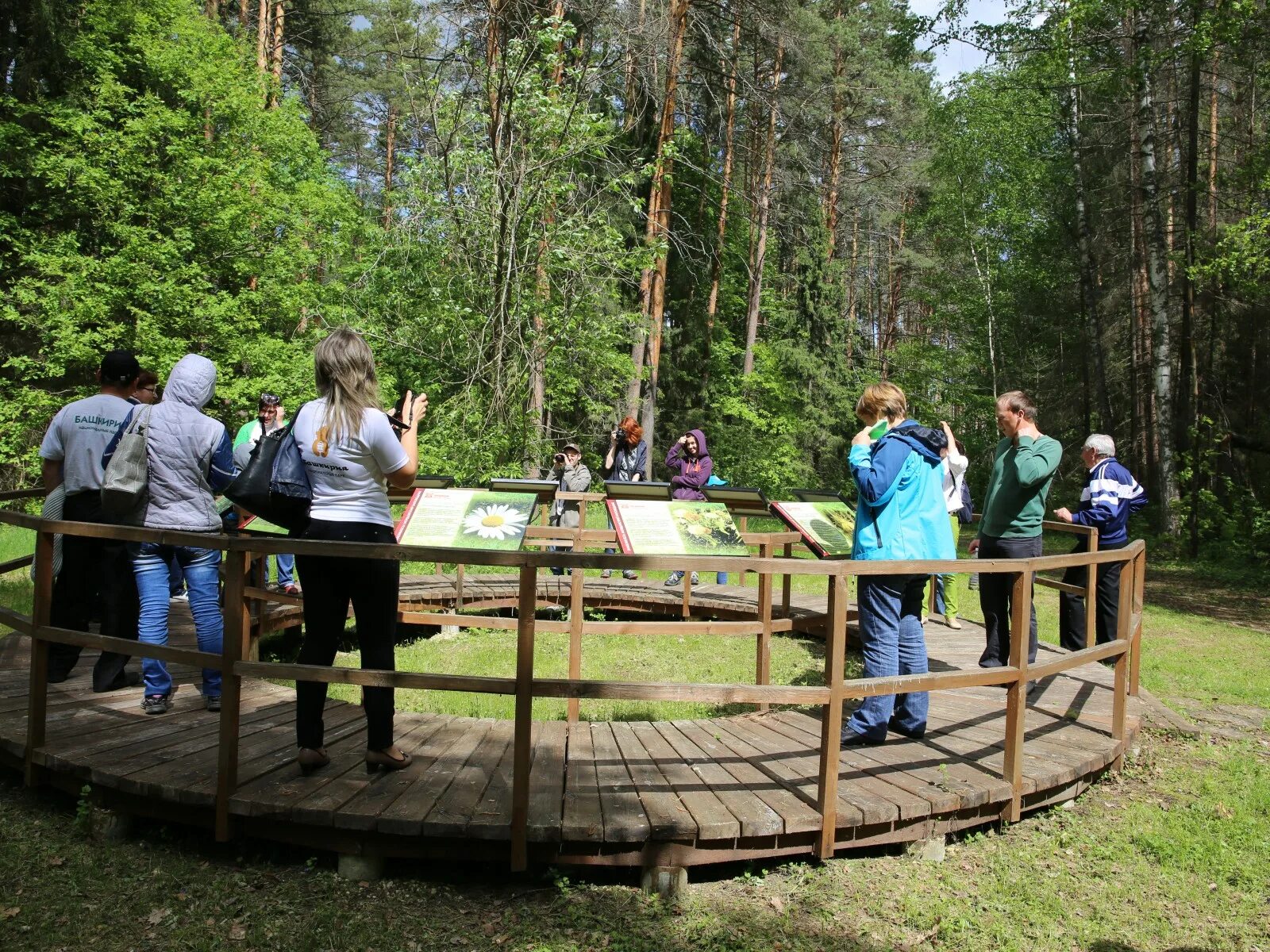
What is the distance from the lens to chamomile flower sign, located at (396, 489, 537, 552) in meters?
6.58

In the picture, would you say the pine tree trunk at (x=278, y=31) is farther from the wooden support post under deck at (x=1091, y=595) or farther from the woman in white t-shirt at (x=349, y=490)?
the wooden support post under deck at (x=1091, y=595)

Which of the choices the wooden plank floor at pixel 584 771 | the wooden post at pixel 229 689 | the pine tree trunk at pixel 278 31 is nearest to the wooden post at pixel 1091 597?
the wooden plank floor at pixel 584 771

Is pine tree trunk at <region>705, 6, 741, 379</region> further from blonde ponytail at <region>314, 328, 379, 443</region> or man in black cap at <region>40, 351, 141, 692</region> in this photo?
blonde ponytail at <region>314, 328, 379, 443</region>

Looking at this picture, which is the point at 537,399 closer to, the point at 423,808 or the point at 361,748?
the point at 361,748

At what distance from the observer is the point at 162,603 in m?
4.54

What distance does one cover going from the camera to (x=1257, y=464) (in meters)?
18.6

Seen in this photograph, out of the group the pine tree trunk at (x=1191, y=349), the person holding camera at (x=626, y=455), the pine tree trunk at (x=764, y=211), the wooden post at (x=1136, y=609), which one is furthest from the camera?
the pine tree trunk at (x=764, y=211)

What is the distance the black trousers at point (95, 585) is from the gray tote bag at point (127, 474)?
32 cm

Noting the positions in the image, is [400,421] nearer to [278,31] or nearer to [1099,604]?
[1099,604]

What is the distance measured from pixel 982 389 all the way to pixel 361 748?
97.3 ft

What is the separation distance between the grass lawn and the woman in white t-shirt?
35.1 inches

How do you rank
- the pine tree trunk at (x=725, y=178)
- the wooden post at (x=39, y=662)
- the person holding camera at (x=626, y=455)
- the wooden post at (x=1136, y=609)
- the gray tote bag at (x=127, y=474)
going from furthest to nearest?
the pine tree trunk at (x=725, y=178), the person holding camera at (x=626, y=455), the wooden post at (x=1136, y=609), the gray tote bag at (x=127, y=474), the wooden post at (x=39, y=662)

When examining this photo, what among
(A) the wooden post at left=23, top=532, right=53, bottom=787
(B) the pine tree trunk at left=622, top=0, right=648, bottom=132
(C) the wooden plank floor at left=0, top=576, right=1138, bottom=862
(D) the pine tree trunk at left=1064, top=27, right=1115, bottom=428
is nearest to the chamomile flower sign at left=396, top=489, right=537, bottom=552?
(C) the wooden plank floor at left=0, top=576, right=1138, bottom=862

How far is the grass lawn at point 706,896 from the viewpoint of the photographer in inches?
124
